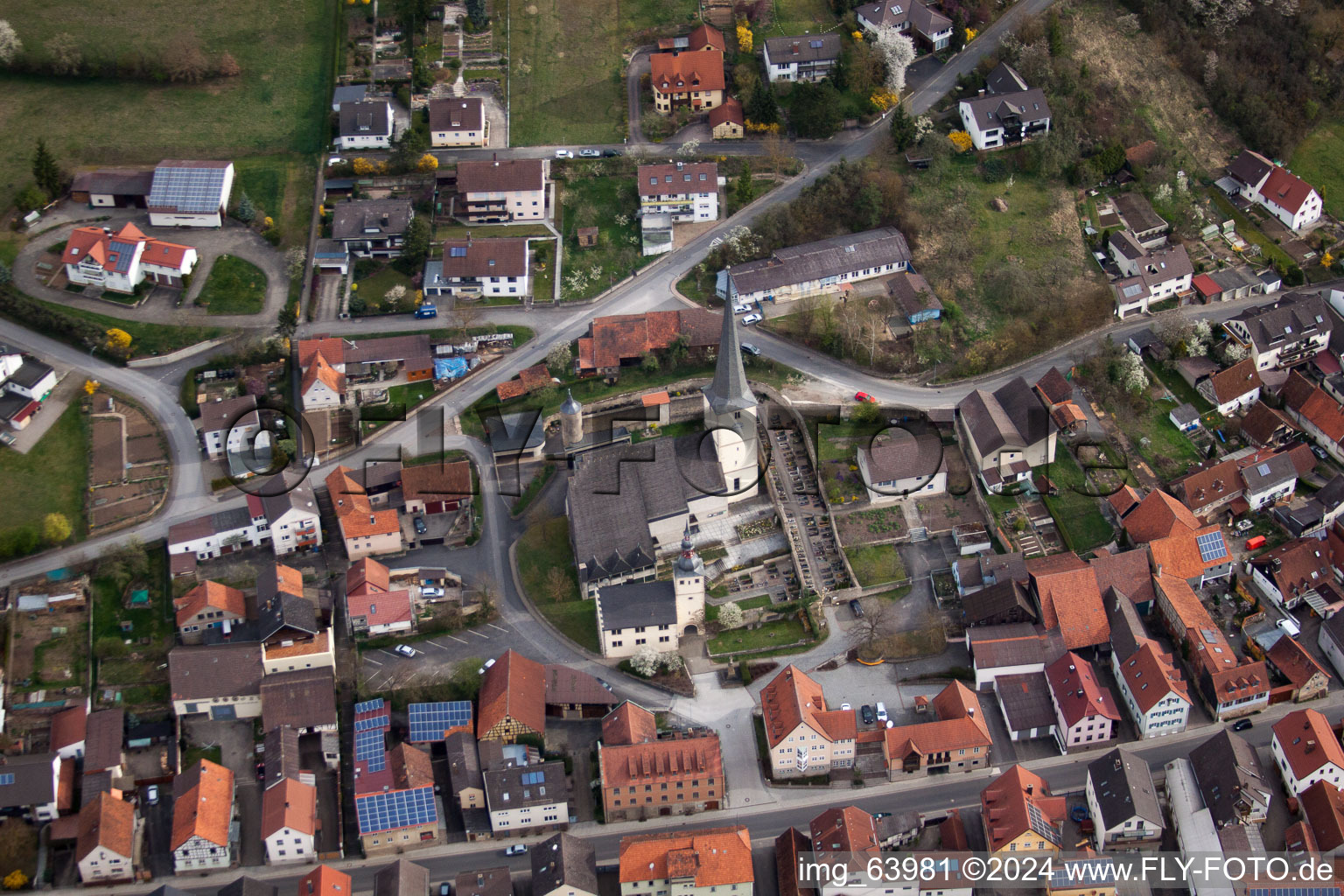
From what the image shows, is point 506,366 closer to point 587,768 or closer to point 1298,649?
point 587,768

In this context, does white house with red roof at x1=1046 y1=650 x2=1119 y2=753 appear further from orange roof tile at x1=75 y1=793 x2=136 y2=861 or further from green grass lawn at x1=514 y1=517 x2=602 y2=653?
orange roof tile at x1=75 y1=793 x2=136 y2=861

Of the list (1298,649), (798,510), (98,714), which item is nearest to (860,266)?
(798,510)

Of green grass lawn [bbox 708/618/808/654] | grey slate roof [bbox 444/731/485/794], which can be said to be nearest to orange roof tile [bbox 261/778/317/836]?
grey slate roof [bbox 444/731/485/794]

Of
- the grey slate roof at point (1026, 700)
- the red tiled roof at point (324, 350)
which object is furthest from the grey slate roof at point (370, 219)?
the grey slate roof at point (1026, 700)

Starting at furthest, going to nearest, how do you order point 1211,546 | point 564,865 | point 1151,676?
point 1211,546
point 1151,676
point 564,865

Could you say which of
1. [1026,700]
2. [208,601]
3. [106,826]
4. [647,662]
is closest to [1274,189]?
[1026,700]

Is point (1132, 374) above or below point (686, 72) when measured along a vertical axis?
below

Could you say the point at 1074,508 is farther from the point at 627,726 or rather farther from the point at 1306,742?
the point at 627,726
